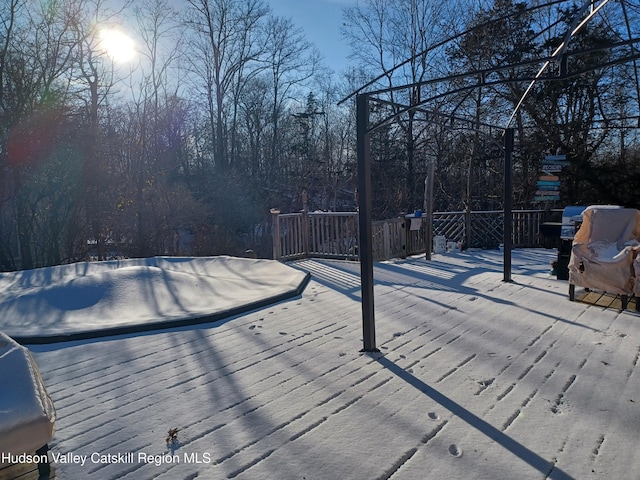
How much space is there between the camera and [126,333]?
3.74 meters

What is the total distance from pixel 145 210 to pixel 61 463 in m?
11.4

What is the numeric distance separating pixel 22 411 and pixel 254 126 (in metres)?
19.4

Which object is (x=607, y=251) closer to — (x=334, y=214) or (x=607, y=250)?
(x=607, y=250)

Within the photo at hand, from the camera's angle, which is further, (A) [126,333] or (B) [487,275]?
(B) [487,275]

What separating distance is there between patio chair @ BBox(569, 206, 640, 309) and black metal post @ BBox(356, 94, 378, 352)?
2.57 m

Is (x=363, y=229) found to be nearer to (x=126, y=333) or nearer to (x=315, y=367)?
(x=315, y=367)

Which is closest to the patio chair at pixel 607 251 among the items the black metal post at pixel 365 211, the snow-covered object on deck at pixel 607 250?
the snow-covered object on deck at pixel 607 250

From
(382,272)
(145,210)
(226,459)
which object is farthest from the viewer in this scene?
(145,210)

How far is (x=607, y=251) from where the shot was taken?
4309 millimetres

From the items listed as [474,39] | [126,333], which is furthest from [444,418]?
[474,39]

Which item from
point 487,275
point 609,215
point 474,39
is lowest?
point 487,275

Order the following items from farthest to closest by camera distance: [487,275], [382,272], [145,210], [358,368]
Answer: [145,210]
[382,272]
[487,275]
[358,368]

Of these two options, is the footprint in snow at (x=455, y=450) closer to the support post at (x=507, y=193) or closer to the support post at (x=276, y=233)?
the support post at (x=507, y=193)

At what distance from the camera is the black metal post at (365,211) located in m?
3.13
